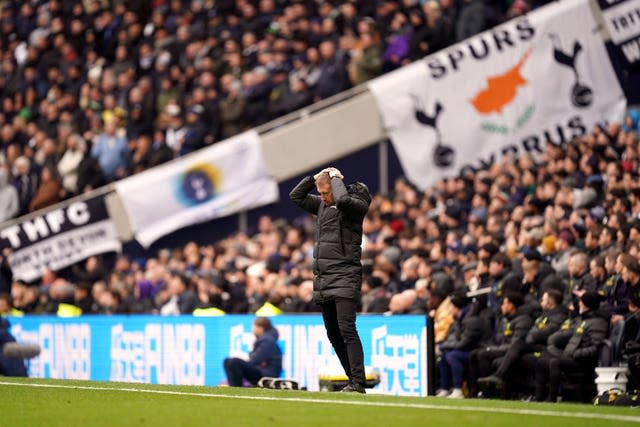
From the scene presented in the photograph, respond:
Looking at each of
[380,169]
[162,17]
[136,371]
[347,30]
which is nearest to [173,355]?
[136,371]

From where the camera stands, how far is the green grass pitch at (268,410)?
28.3 ft

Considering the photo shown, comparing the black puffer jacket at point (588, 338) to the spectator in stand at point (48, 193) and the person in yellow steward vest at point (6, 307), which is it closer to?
the person in yellow steward vest at point (6, 307)

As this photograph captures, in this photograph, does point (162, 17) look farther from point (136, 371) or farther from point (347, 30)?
point (136, 371)

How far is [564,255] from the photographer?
14.9m

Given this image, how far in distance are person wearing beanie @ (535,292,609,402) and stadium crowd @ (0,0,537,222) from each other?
8.18 meters

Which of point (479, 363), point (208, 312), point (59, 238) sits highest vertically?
point (59, 238)

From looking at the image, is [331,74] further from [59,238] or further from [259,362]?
[259,362]

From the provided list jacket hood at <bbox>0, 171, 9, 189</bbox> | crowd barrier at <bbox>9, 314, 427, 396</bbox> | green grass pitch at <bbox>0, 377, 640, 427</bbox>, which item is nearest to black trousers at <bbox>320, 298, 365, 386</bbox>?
green grass pitch at <bbox>0, 377, 640, 427</bbox>

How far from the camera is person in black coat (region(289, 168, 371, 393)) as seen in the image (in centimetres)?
1109

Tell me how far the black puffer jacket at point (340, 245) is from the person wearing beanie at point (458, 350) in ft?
10.7

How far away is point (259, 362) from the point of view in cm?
1480

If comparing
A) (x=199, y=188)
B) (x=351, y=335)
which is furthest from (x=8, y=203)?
(x=351, y=335)

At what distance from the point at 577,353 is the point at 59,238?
40.7ft

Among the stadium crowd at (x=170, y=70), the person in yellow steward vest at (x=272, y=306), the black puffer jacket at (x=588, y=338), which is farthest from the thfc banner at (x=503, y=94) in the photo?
the black puffer jacket at (x=588, y=338)
